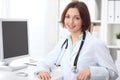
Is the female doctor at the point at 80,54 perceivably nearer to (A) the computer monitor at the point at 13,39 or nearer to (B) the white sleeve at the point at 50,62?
(B) the white sleeve at the point at 50,62

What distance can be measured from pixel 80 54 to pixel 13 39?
0.91 meters

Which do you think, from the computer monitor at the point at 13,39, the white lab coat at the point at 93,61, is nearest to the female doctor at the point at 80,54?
the white lab coat at the point at 93,61

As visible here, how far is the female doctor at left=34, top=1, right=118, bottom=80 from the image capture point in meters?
1.58

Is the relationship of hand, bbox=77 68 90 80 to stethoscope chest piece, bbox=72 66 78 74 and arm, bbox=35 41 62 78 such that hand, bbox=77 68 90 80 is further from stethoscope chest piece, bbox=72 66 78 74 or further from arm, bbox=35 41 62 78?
arm, bbox=35 41 62 78

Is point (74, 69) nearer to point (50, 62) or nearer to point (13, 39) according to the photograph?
point (50, 62)

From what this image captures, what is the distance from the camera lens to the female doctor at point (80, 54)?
158 centimetres

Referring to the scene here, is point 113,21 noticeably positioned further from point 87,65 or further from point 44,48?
point 87,65

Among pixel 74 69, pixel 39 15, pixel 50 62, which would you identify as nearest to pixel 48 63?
pixel 50 62

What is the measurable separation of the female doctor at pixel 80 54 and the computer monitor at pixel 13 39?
0.59 metres

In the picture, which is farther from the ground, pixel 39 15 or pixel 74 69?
pixel 39 15

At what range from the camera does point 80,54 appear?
1.66 m

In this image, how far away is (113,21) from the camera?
288cm

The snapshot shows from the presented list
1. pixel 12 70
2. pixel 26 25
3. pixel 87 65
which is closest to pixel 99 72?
pixel 87 65

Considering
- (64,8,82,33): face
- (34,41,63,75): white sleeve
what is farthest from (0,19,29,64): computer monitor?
(64,8,82,33): face
